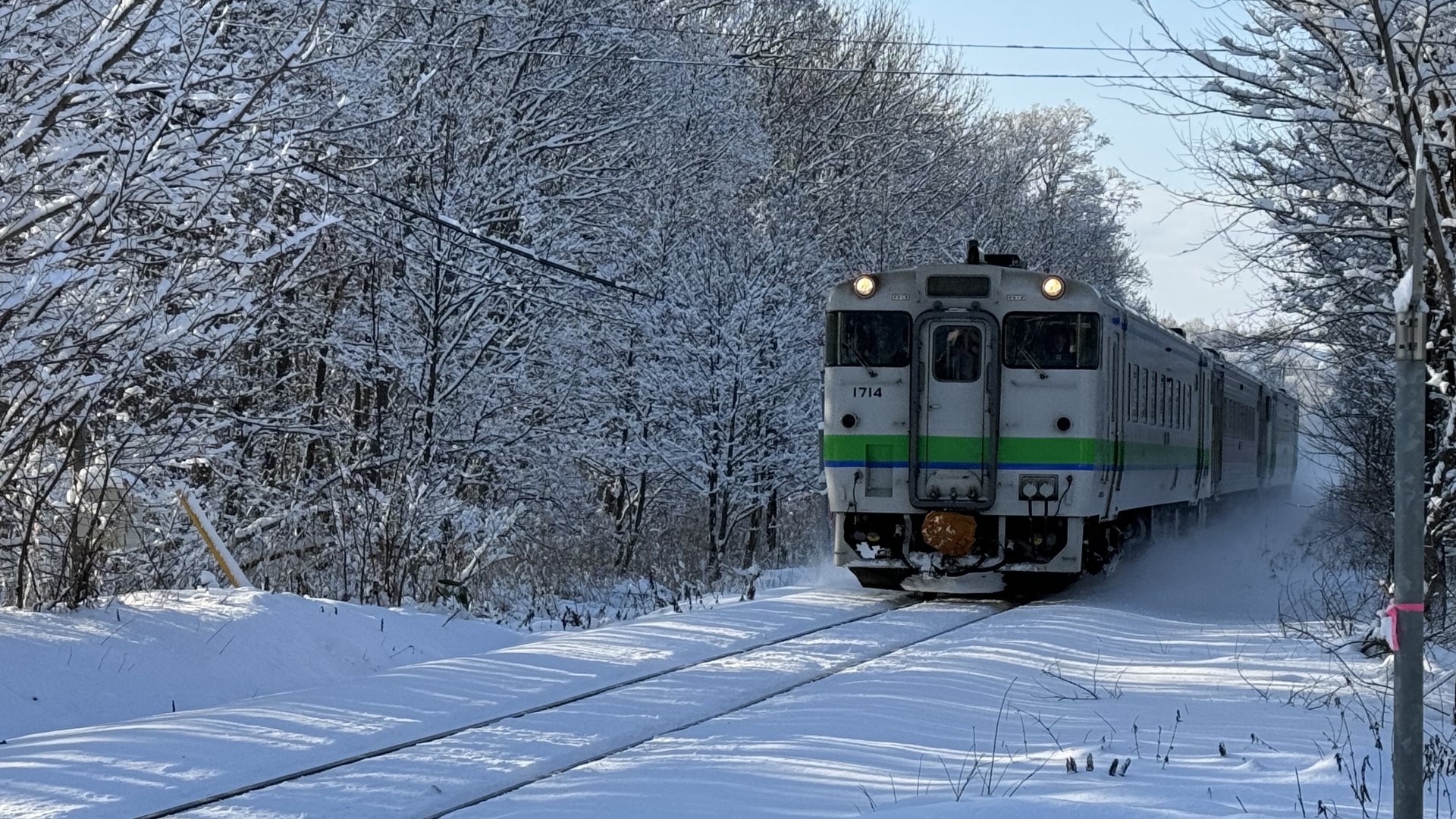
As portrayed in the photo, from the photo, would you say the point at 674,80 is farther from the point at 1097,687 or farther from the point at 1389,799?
the point at 1389,799

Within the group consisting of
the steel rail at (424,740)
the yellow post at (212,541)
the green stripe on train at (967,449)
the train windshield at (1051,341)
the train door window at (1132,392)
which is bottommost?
the steel rail at (424,740)

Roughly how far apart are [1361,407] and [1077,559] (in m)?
7.37

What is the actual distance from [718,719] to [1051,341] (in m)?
7.61

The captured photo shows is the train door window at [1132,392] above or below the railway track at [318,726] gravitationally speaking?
above

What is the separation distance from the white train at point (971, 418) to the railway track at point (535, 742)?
3526 millimetres

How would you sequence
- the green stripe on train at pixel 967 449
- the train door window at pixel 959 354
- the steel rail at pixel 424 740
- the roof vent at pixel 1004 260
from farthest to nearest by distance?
1. the roof vent at pixel 1004 260
2. the train door window at pixel 959 354
3. the green stripe on train at pixel 967 449
4. the steel rail at pixel 424 740

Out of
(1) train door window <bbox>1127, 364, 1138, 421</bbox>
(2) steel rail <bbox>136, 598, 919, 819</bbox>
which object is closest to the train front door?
(1) train door window <bbox>1127, 364, 1138, 421</bbox>

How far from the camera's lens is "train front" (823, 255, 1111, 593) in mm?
14883

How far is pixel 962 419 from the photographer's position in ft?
49.5

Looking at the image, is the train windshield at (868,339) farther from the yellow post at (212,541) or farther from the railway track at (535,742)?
the yellow post at (212,541)

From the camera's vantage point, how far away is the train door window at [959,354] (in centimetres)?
1516

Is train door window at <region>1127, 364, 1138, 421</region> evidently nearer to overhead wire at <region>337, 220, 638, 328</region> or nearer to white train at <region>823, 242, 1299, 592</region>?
white train at <region>823, 242, 1299, 592</region>

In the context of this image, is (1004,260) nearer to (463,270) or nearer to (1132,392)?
(1132,392)

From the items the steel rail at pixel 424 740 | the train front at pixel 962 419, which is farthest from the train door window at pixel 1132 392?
the steel rail at pixel 424 740
